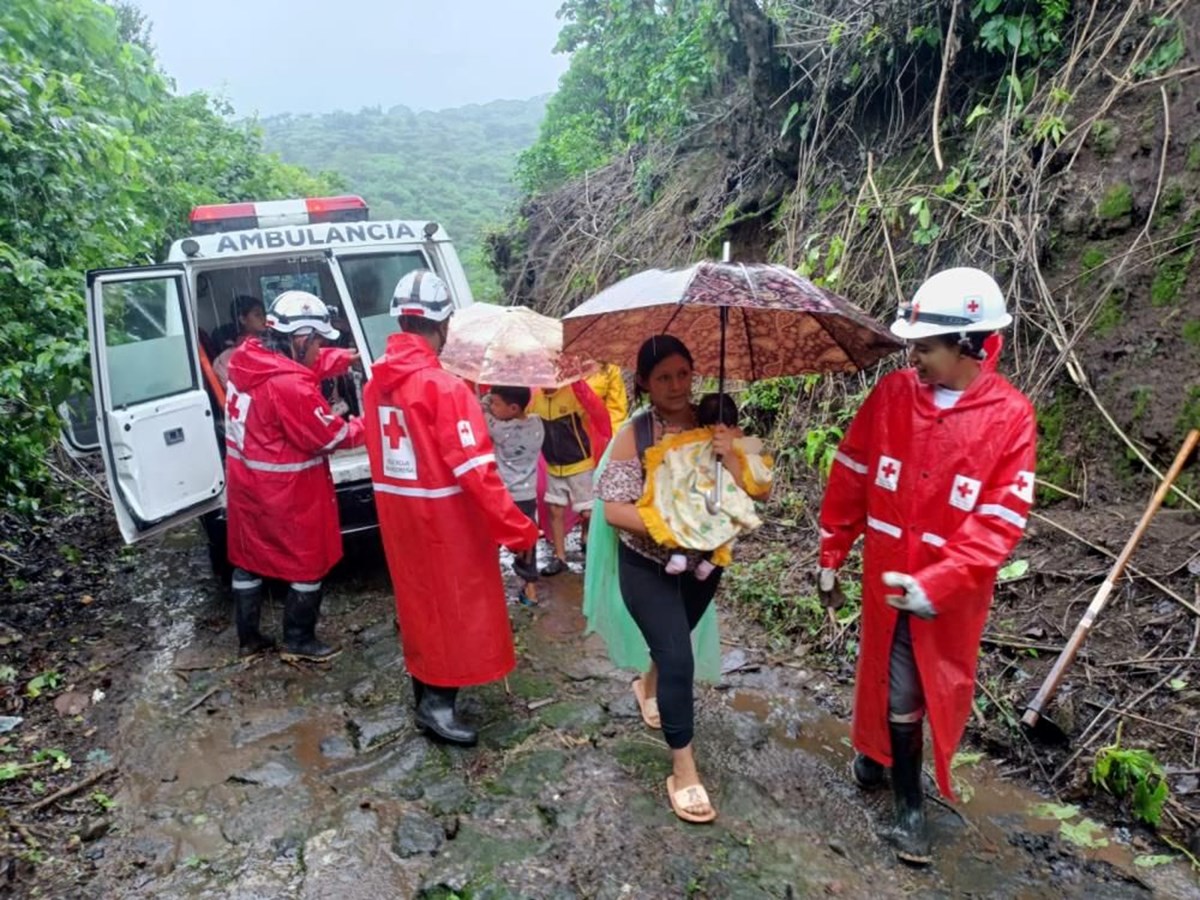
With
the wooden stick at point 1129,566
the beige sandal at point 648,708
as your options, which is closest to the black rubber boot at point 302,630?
the beige sandal at point 648,708

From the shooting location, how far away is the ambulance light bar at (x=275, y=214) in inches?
227

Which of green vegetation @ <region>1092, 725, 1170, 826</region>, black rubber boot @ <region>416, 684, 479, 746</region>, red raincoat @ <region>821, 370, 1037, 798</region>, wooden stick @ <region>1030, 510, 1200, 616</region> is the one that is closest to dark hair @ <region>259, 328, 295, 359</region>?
black rubber boot @ <region>416, 684, 479, 746</region>

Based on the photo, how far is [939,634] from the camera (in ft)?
8.34

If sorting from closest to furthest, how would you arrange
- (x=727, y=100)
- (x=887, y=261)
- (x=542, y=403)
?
(x=542, y=403)
(x=887, y=261)
(x=727, y=100)

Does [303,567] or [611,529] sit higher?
[611,529]

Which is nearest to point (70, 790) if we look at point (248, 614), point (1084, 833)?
point (248, 614)

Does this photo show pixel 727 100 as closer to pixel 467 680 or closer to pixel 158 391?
pixel 158 391

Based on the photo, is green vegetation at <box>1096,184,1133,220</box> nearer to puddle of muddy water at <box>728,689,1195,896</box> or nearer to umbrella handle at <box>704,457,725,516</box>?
puddle of muddy water at <box>728,689,1195,896</box>

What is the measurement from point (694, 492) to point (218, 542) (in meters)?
3.43

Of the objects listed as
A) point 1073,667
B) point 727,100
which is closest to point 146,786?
point 1073,667

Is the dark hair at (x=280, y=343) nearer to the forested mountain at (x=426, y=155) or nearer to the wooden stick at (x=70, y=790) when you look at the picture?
the wooden stick at (x=70, y=790)

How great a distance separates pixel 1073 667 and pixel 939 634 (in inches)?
46.8

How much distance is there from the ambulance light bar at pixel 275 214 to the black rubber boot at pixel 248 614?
8.97 feet

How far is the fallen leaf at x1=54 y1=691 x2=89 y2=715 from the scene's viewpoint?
3.78 meters
